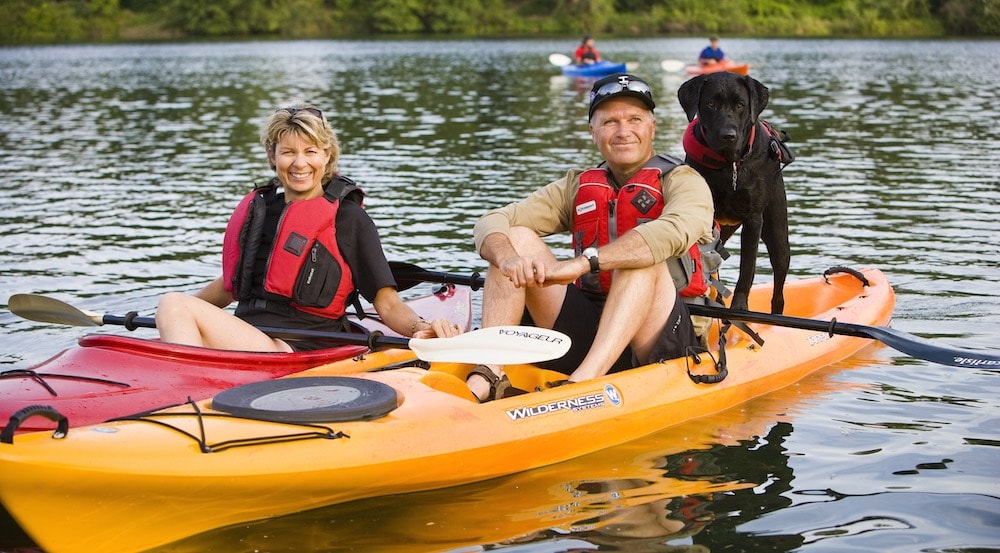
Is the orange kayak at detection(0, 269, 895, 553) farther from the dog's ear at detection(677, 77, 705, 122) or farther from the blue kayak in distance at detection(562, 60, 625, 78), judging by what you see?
the blue kayak in distance at detection(562, 60, 625, 78)

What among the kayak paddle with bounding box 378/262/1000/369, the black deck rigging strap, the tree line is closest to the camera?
the black deck rigging strap

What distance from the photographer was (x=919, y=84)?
23.0 m

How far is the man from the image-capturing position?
4516 mm

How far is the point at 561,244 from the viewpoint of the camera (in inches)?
355

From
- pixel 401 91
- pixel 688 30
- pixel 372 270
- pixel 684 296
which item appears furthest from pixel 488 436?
pixel 688 30

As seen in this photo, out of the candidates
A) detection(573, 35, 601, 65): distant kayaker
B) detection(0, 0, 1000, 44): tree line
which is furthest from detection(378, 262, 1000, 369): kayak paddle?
detection(0, 0, 1000, 44): tree line

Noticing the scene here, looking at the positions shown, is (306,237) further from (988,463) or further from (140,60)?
(140,60)

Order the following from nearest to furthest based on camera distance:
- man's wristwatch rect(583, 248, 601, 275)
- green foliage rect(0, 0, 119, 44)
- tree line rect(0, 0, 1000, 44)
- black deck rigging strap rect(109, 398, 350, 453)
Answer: black deck rigging strap rect(109, 398, 350, 453) < man's wristwatch rect(583, 248, 601, 275) < tree line rect(0, 0, 1000, 44) < green foliage rect(0, 0, 119, 44)

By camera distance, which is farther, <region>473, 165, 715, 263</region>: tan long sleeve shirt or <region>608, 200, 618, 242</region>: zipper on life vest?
<region>608, 200, 618, 242</region>: zipper on life vest

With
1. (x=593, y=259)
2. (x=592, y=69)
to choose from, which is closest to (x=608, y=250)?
(x=593, y=259)

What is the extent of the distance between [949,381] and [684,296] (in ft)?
4.92

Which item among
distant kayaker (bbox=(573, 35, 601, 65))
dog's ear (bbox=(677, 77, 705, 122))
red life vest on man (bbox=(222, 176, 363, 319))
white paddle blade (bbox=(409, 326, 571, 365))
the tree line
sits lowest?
white paddle blade (bbox=(409, 326, 571, 365))

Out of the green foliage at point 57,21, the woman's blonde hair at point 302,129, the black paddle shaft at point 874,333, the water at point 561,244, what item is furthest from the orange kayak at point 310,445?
the green foliage at point 57,21

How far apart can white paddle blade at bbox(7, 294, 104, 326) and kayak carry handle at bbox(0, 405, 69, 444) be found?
1707 millimetres
